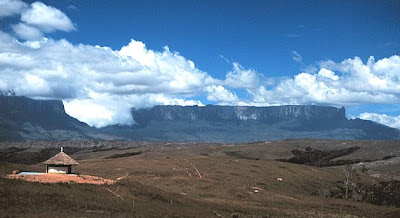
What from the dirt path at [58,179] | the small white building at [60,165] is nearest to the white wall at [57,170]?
the small white building at [60,165]

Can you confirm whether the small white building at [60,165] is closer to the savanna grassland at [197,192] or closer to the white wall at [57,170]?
the white wall at [57,170]

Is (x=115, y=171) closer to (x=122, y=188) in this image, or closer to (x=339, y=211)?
(x=122, y=188)

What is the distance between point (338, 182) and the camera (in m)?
128

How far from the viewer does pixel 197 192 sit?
91.1 m

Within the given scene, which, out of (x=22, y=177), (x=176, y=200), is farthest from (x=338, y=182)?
(x=22, y=177)

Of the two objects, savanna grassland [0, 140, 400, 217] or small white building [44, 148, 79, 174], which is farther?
small white building [44, 148, 79, 174]

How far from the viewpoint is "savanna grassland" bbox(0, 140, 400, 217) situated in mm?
53125

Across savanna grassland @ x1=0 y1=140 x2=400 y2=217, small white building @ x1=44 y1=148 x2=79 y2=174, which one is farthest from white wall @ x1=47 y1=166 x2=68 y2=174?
savanna grassland @ x1=0 y1=140 x2=400 y2=217

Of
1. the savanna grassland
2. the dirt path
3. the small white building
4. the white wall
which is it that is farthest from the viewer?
the white wall

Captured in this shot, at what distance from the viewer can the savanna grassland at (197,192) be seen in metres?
53.1

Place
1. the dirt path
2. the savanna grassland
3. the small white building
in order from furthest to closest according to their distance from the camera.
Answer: the small white building, the dirt path, the savanna grassland

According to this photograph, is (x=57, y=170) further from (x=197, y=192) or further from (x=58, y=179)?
(x=197, y=192)

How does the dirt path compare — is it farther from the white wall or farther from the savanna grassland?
the white wall

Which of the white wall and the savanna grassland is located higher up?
the white wall
